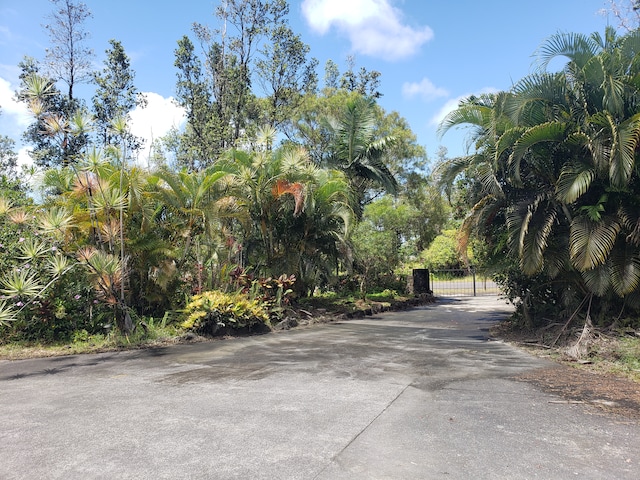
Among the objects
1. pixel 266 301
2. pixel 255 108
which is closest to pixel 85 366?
pixel 266 301

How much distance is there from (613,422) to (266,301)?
895cm

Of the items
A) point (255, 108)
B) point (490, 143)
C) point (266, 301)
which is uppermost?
point (255, 108)

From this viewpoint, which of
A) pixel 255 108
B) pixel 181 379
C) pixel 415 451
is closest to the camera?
pixel 415 451

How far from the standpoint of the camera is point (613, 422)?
4.62 m

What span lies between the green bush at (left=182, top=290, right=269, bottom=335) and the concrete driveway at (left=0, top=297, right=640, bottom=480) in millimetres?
2185

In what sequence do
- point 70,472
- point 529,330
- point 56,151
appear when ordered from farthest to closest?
point 56,151
point 529,330
point 70,472

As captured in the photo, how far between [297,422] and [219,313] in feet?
20.3

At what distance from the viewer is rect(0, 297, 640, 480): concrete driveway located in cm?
358

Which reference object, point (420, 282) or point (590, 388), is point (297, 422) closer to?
point (590, 388)

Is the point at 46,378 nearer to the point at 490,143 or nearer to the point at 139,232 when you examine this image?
the point at 139,232

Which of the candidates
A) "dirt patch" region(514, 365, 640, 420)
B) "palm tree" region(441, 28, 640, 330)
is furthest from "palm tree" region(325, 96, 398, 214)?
"dirt patch" region(514, 365, 640, 420)

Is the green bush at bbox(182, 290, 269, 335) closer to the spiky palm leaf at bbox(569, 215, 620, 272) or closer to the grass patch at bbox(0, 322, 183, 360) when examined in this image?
the grass patch at bbox(0, 322, 183, 360)

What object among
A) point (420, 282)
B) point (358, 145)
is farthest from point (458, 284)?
point (358, 145)

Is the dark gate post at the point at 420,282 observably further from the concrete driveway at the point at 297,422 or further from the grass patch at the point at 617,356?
the concrete driveway at the point at 297,422
